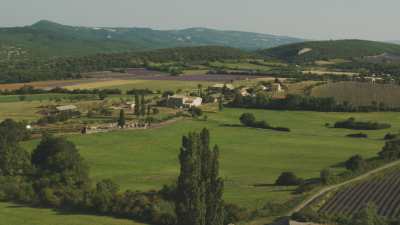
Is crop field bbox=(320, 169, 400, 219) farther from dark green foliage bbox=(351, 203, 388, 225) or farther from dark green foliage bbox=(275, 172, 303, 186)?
dark green foliage bbox=(275, 172, 303, 186)

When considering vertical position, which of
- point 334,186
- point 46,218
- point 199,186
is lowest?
point 46,218

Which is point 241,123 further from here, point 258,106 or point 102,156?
point 102,156

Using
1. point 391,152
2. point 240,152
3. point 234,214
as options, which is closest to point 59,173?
point 234,214

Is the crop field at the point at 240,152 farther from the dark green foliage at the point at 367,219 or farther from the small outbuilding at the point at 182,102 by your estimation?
the small outbuilding at the point at 182,102

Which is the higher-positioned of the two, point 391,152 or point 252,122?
point 391,152

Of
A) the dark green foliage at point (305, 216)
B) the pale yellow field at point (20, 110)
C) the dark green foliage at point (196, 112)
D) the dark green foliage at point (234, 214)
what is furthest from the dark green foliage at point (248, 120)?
the dark green foliage at point (305, 216)

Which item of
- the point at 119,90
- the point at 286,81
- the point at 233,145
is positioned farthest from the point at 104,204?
the point at 286,81

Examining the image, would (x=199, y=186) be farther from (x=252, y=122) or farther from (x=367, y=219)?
(x=252, y=122)
